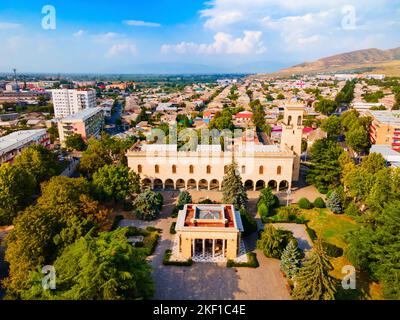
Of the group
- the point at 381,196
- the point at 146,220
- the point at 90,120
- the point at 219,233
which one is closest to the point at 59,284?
the point at 219,233

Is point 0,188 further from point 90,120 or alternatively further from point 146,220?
point 90,120

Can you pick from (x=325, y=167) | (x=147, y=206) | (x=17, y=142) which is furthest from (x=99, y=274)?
(x=17, y=142)

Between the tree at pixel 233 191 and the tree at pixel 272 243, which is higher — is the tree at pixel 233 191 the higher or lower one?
the higher one

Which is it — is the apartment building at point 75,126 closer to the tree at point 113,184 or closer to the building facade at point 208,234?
the tree at point 113,184

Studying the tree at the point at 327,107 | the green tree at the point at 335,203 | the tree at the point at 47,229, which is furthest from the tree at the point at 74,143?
the tree at the point at 327,107

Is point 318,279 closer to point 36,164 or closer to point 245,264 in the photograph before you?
point 245,264

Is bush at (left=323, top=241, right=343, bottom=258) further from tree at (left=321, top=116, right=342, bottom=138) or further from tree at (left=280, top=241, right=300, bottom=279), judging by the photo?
tree at (left=321, top=116, right=342, bottom=138)

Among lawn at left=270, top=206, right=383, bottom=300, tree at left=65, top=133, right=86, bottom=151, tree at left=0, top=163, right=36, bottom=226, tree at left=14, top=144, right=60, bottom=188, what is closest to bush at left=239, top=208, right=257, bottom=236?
lawn at left=270, top=206, right=383, bottom=300
